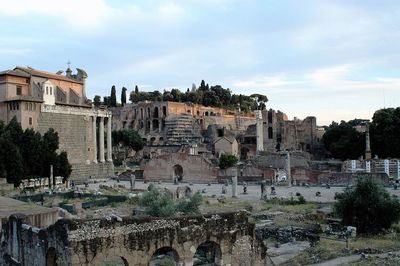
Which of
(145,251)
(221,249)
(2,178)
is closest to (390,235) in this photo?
→ (221,249)

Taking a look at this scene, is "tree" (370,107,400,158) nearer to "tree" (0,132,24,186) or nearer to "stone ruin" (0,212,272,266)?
"tree" (0,132,24,186)

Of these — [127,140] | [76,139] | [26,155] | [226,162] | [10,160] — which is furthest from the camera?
[127,140]

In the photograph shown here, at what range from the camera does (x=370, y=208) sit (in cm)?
2261

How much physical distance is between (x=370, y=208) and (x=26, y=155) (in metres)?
28.3

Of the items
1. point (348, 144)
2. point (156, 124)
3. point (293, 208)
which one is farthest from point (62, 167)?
point (156, 124)

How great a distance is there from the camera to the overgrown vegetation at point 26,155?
37438 millimetres

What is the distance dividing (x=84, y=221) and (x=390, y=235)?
1499cm

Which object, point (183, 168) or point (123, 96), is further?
point (123, 96)

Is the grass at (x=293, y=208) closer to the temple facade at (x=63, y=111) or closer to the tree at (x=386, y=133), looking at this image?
the temple facade at (x=63, y=111)

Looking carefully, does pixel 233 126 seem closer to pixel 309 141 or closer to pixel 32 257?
pixel 309 141

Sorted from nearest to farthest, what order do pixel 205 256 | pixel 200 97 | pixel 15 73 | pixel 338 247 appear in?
pixel 205 256 < pixel 338 247 < pixel 15 73 < pixel 200 97

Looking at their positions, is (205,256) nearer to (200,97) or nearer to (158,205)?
(158,205)

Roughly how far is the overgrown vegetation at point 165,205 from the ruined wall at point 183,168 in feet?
87.7

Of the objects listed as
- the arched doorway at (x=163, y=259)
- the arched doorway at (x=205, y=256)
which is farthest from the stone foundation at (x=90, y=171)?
the arched doorway at (x=205, y=256)
